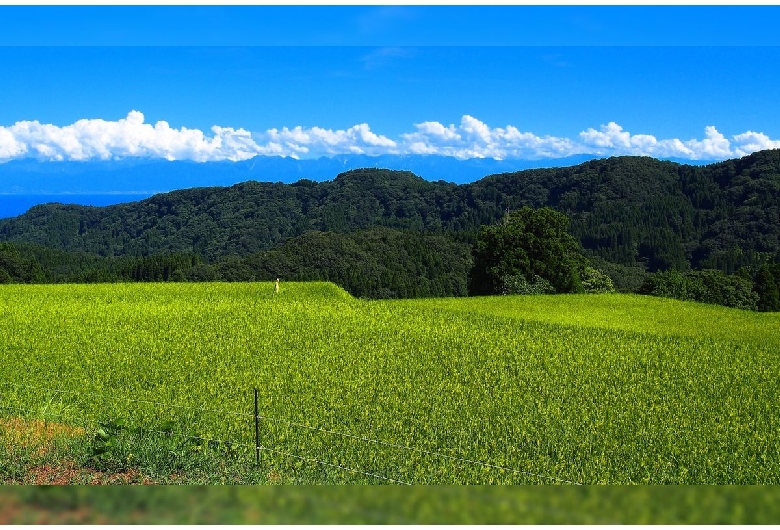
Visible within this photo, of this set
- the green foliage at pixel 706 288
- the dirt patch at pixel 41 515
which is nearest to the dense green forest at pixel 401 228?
the green foliage at pixel 706 288

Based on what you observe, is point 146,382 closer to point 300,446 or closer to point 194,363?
point 194,363

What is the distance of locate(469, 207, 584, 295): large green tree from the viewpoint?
43.0 meters

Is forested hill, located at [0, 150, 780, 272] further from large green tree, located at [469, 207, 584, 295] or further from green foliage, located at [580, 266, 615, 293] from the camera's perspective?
large green tree, located at [469, 207, 584, 295]

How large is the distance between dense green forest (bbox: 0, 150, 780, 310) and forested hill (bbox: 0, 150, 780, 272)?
37 cm

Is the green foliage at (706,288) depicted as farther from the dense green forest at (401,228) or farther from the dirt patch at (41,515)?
the dirt patch at (41,515)

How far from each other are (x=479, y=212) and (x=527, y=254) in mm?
124562

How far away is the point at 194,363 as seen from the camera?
596 inches

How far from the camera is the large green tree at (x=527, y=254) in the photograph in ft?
141

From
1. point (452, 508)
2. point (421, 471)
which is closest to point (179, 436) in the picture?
point (421, 471)

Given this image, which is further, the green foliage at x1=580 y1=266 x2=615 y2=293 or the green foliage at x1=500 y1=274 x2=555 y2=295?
the green foliage at x1=580 y1=266 x2=615 y2=293

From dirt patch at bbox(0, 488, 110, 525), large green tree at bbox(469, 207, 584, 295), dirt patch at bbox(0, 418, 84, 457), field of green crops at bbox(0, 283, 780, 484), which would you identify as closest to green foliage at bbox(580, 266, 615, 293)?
large green tree at bbox(469, 207, 584, 295)

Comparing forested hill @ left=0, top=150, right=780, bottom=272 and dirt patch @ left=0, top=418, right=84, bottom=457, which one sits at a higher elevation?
forested hill @ left=0, top=150, right=780, bottom=272

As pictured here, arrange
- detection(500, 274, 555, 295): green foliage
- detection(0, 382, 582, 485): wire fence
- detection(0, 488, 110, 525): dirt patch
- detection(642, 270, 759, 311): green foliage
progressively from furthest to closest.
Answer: detection(642, 270, 759, 311): green foliage, detection(500, 274, 555, 295): green foliage, detection(0, 382, 582, 485): wire fence, detection(0, 488, 110, 525): dirt patch

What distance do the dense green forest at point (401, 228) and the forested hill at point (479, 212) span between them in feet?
1.21
